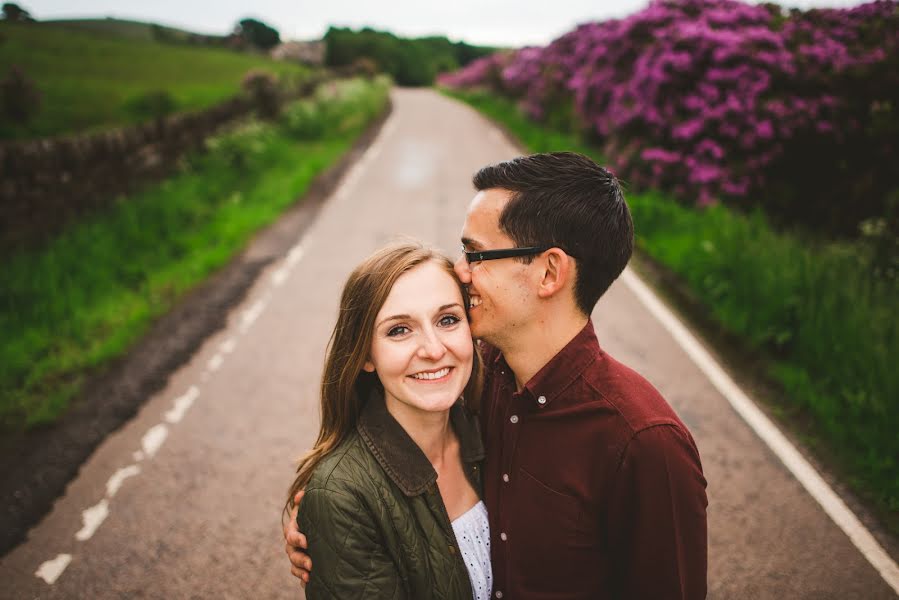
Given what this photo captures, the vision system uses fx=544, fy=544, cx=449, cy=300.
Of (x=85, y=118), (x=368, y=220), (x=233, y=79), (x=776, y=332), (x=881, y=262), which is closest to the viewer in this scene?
(x=776, y=332)

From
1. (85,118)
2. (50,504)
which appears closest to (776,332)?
(50,504)

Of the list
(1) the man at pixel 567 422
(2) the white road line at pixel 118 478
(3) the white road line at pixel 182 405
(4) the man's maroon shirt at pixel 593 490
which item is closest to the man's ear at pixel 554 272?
(1) the man at pixel 567 422

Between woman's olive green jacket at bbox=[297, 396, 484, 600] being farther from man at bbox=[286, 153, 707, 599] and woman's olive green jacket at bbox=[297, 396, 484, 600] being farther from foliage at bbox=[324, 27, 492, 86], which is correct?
foliage at bbox=[324, 27, 492, 86]

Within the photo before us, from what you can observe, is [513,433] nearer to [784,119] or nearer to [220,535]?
[220,535]

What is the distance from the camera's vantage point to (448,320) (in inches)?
79.7

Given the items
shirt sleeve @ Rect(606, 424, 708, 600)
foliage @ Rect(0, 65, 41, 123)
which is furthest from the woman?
foliage @ Rect(0, 65, 41, 123)

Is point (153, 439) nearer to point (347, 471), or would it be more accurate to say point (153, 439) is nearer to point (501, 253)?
point (347, 471)

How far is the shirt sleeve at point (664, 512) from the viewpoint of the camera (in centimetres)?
153

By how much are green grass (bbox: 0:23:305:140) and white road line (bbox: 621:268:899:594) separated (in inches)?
406

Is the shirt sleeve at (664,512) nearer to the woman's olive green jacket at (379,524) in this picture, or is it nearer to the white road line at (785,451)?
the woman's olive green jacket at (379,524)

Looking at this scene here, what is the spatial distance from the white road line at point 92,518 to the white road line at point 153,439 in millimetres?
495

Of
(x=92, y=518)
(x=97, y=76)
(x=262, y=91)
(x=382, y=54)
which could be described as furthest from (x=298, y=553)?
(x=382, y=54)

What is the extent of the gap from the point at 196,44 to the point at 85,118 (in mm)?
32222

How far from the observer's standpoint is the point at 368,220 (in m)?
9.23
